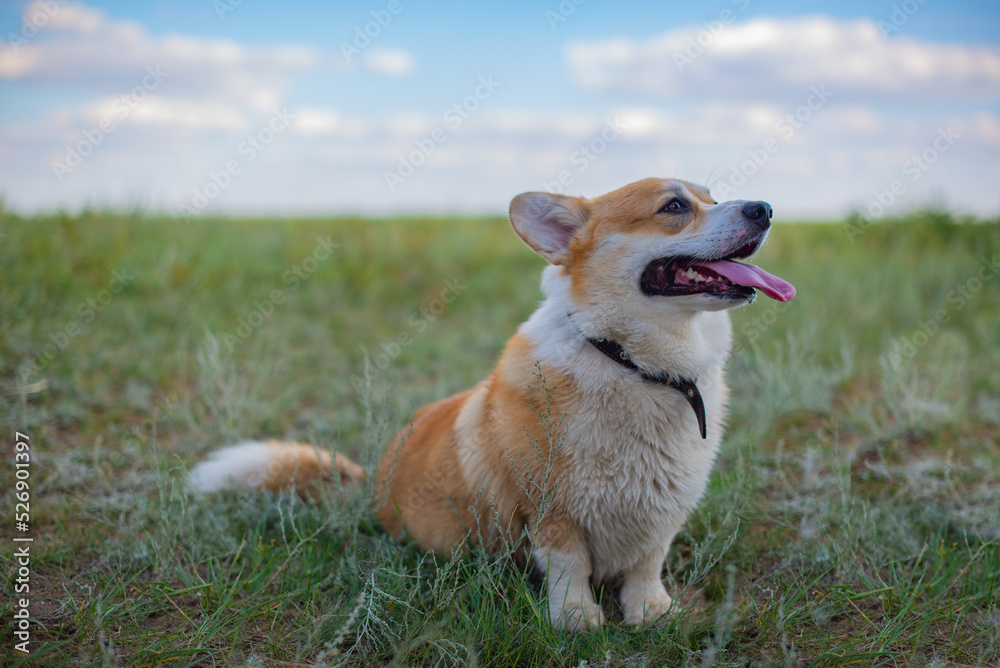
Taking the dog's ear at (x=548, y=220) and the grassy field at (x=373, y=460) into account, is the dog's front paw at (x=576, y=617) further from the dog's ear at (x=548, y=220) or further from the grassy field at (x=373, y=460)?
the dog's ear at (x=548, y=220)

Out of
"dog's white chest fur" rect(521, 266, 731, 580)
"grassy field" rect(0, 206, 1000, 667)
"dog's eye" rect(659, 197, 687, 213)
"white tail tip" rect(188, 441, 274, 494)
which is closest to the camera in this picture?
"grassy field" rect(0, 206, 1000, 667)

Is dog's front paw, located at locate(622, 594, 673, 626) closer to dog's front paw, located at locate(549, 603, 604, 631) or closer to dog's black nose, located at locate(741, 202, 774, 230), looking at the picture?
dog's front paw, located at locate(549, 603, 604, 631)

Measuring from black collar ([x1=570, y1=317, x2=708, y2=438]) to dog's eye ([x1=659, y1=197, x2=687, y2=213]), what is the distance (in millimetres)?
584

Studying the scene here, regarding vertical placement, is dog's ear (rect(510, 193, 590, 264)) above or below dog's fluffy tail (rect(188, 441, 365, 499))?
above

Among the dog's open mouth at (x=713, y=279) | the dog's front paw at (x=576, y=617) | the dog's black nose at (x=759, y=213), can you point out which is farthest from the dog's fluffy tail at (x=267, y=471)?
the dog's black nose at (x=759, y=213)

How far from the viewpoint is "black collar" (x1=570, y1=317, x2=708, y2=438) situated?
2.33m

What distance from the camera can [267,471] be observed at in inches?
119

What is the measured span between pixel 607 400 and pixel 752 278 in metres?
0.70

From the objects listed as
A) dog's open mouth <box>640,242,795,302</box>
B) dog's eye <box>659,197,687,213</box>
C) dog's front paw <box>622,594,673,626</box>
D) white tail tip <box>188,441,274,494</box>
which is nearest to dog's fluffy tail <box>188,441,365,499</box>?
white tail tip <box>188,441,274,494</box>

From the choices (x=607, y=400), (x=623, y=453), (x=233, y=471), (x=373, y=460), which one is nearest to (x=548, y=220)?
(x=607, y=400)

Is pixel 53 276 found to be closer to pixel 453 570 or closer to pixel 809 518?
pixel 453 570

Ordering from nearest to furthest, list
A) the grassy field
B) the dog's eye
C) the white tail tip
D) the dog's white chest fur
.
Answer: the grassy field → the dog's white chest fur → the dog's eye → the white tail tip

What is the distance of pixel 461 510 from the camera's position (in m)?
2.52

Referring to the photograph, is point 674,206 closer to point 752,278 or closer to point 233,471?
point 752,278
